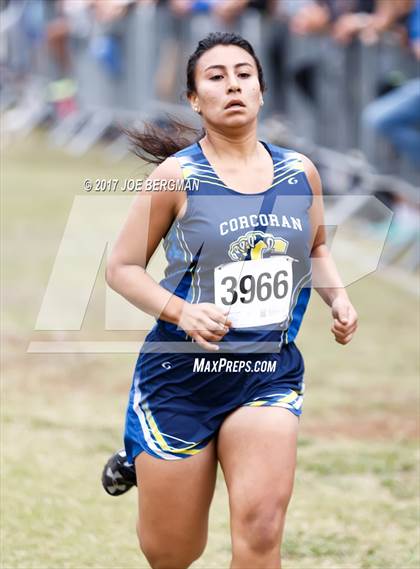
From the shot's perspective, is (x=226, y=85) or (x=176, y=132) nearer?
(x=226, y=85)

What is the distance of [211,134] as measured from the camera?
370 cm

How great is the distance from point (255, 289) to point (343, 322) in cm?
30

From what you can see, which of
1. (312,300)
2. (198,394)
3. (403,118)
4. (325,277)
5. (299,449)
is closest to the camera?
(198,394)

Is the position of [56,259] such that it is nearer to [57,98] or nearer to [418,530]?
[418,530]

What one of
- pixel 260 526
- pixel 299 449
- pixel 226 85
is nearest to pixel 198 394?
pixel 260 526

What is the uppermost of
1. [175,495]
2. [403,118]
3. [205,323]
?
[205,323]

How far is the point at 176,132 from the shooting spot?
4.09 metres

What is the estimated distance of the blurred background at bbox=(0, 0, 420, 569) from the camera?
5004 millimetres

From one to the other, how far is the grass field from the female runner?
0.87m

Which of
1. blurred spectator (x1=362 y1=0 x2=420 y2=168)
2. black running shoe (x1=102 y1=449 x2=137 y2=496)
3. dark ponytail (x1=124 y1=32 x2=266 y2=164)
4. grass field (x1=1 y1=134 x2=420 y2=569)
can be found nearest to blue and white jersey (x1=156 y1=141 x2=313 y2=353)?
dark ponytail (x1=124 y1=32 x2=266 y2=164)

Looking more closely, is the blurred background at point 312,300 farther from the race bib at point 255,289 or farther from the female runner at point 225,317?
the race bib at point 255,289

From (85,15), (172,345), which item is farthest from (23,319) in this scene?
(85,15)

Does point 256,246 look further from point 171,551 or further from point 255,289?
point 171,551

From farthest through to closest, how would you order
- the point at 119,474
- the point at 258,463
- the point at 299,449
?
the point at 299,449, the point at 119,474, the point at 258,463
